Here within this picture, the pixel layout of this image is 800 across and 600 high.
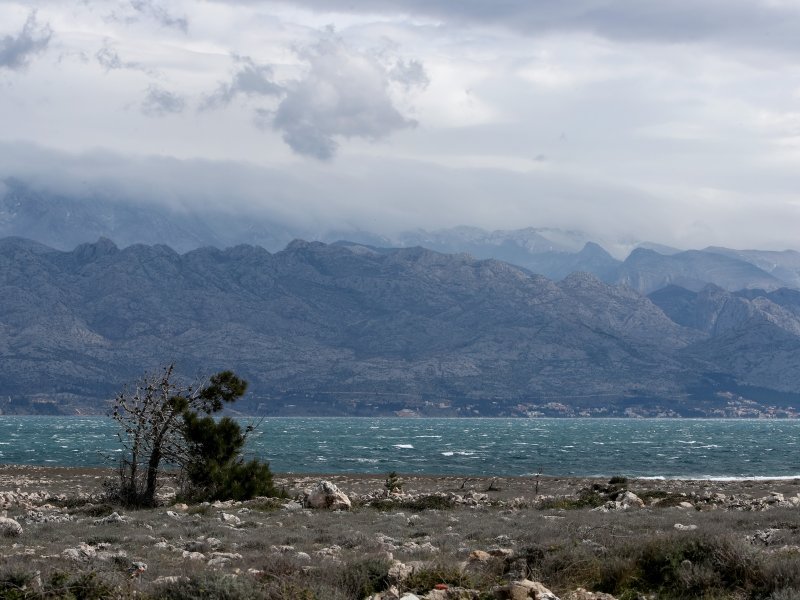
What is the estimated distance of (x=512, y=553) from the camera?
54.0 ft

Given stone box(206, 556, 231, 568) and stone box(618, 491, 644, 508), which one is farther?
stone box(618, 491, 644, 508)

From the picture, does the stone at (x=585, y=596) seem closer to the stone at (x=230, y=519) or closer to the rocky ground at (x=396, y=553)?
the rocky ground at (x=396, y=553)

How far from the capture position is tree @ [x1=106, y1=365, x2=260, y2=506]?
3250cm

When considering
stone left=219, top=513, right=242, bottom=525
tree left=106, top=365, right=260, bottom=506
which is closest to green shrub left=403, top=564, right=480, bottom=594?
stone left=219, top=513, right=242, bottom=525

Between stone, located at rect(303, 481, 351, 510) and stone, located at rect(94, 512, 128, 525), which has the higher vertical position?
stone, located at rect(94, 512, 128, 525)

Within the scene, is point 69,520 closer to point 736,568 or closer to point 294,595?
point 294,595

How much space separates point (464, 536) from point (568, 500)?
49.4 ft

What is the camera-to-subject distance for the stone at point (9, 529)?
21.5m

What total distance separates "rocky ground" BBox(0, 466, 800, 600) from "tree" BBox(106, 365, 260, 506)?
2218 mm

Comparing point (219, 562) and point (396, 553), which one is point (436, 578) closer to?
point (396, 553)

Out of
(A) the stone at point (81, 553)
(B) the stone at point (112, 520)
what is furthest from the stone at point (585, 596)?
(B) the stone at point (112, 520)

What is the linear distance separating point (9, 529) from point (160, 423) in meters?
11.3

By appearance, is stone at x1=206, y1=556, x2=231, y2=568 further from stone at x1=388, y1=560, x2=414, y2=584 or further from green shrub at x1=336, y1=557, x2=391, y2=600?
stone at x1=388, y1=560, x2=414, y2=584

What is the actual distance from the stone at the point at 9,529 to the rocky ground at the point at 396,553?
7cm
